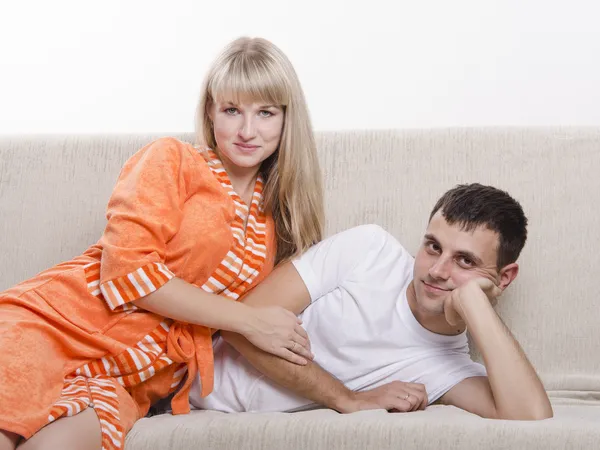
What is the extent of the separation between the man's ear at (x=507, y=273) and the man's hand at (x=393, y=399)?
293 mm

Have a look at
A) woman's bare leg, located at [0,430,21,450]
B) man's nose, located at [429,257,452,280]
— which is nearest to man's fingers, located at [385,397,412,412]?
man's nose, located at [429,257,452,280]

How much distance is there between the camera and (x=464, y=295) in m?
1.78

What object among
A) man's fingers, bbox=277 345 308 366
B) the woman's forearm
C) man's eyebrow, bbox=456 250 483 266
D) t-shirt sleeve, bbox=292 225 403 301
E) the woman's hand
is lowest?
man's fingers, bbox=277 345 308 366

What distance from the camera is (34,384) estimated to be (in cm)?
163

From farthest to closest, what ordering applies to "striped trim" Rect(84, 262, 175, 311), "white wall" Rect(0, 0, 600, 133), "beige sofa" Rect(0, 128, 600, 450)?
"white wall" Rect(0, 0, 600, 133) → "beige sofa" Rect(0, 128, 600, 450) → "striped trim" Rect(84, 262, 175, 311)

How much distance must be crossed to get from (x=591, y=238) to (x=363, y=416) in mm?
870

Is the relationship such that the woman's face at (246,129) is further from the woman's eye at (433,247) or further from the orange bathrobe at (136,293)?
the woman's eye at (433,247)

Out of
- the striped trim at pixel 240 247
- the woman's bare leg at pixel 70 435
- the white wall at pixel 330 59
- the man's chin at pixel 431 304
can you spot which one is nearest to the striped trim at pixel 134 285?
the striped trim at pixel 240 247

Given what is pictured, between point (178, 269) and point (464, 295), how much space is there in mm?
589

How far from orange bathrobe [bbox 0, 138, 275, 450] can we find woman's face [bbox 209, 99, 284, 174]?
0.07m

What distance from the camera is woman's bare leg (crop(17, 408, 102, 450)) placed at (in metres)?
1.51

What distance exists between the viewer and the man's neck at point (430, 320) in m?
1.91

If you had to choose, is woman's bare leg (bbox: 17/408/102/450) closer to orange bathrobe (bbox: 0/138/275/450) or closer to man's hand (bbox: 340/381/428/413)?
orange bathrobe (bbox: 0/138/275/450)

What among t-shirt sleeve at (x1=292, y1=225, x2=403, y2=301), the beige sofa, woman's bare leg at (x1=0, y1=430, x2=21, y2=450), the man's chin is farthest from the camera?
the beige sofa
